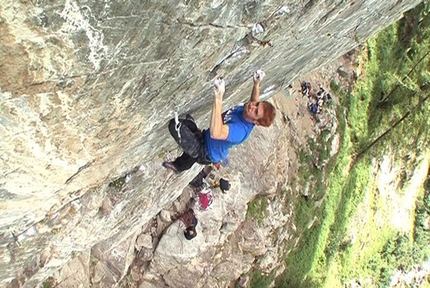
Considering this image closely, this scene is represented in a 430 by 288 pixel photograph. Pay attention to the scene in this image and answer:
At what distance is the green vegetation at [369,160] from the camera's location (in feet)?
54.5

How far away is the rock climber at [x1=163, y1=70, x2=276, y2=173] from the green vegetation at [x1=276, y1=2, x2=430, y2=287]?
378 inches

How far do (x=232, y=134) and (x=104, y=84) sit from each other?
76.2 inches

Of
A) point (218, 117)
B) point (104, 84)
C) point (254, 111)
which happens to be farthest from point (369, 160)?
point (104, 84)

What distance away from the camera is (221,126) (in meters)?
5.43

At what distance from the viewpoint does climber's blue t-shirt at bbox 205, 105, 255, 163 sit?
5703 mm

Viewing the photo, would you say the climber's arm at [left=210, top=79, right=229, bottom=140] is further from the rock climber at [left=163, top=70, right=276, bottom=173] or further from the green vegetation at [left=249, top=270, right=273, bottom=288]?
the green vegetation at [left=249, top=270, right=273, bottom=288]

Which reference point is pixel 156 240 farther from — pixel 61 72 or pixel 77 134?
pixel 61 72

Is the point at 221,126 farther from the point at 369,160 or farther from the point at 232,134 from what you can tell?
the point at 369,160

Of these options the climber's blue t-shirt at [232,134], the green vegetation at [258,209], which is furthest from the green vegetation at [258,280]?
the climber's blue t-shirt at [232,134]

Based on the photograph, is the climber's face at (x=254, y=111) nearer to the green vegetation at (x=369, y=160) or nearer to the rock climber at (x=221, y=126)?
the rock climber at (x=221, y=126)

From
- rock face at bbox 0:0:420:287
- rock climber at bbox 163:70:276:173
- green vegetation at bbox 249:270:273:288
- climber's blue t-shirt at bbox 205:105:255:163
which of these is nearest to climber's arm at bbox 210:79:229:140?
rock climber at bbox 163:70:276:173

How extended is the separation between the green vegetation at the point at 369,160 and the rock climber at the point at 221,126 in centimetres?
960

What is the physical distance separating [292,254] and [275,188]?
3313 millimetres

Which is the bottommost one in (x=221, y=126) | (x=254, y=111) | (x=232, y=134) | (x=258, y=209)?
(x=258, y=209)
